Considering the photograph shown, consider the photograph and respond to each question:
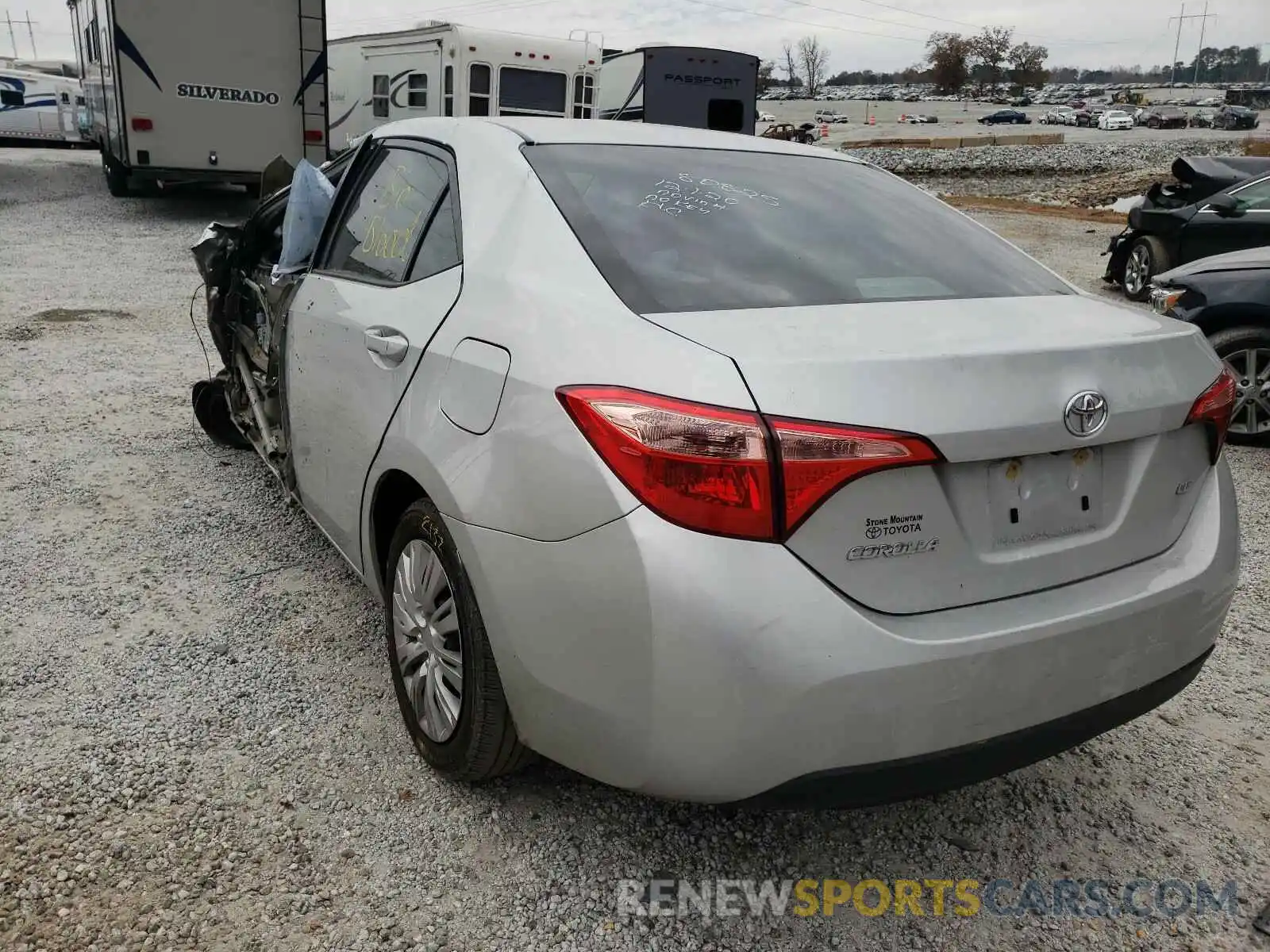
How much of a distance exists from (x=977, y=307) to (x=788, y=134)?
35.9 meters

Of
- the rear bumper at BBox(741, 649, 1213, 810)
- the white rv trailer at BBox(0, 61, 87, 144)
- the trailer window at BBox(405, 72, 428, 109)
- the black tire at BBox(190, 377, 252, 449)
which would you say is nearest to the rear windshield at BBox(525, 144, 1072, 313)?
the rear bumper at BBox(741, 649, 1213, 810)

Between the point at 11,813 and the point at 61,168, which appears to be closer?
the point at 11,813

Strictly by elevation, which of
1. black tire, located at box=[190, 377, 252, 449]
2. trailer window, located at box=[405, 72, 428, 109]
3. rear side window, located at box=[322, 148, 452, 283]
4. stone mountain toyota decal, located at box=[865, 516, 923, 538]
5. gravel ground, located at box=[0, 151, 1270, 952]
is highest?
trailer window, located at box=[405, 72, 428, 109]

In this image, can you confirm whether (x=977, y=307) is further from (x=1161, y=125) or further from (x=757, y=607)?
(x=1161, y=125)

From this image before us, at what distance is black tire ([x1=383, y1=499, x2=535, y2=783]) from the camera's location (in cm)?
227

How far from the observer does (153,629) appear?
3.40 metres

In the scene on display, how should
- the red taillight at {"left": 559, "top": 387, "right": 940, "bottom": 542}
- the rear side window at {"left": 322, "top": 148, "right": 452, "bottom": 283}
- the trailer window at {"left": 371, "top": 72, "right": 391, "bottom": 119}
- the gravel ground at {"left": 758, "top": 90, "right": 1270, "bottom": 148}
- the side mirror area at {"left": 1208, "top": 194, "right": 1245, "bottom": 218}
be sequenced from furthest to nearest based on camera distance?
the gravel ground at {"left": 758, "top": 90, "right": 1270, "bottom": 148}
the trailer window at {"left": 371, "top": 72, "right": 391, "bottom": 119}
the side mirror area at {"left": 1208, "top": 194, "right": 1245, "bottom": 218}
the rear side window at {"left": 322, "top": 148, "right": 452, "bottom": 283}
the red taillight at {"left": 559, "top": 387, "right": 940, "bottom": 542}

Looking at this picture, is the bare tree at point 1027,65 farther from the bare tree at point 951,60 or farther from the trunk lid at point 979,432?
the trunk lid at point 979,432

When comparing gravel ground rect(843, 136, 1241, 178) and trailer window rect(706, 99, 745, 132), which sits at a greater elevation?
trailer window rect(706, 99, 745, 132)

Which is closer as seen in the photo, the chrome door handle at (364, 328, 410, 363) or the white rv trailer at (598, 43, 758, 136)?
the chrome door handle at (364, 328, 410, 363)

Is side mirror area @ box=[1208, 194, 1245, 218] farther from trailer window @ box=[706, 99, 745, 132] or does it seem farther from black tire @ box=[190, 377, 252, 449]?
trailer window @ box=[706, 99, 745, 132]

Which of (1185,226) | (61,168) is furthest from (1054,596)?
(61,168)

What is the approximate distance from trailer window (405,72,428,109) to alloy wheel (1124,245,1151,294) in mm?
11414

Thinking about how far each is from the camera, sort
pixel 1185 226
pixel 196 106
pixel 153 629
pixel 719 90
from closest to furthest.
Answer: pixel 153 629 → pixel 1185 226 → pixel 196 106 → pixel 719 90
